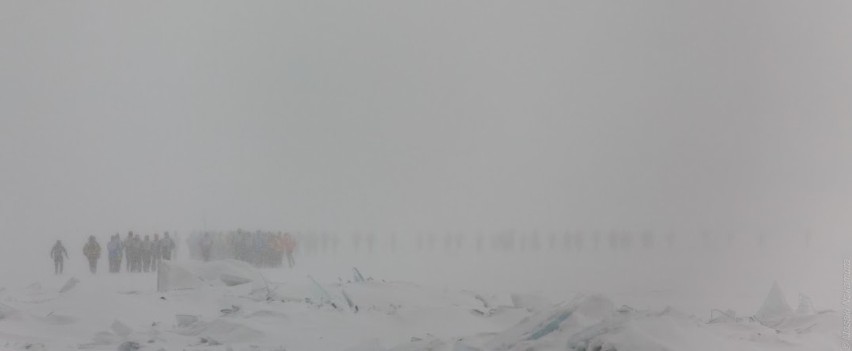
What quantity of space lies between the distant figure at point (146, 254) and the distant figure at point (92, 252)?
15 centimetres

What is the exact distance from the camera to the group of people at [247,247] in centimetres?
316

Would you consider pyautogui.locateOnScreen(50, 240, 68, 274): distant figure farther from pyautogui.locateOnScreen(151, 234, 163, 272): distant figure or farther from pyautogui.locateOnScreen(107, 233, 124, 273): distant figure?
pyautogui.locateOnScreen(151, 234, 163, 272): distant figure

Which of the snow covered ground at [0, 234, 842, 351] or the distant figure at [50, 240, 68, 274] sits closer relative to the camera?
the snow covered ground at [0, 234, 842, 351]

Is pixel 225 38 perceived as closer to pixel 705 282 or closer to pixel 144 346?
pixel 144 346

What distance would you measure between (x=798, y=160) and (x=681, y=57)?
1.58ft

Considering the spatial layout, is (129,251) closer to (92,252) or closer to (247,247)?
(92,252)

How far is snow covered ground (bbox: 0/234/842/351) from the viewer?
3111mm

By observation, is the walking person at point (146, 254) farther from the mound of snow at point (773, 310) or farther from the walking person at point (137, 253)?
the mound of snow at point (773, 310)

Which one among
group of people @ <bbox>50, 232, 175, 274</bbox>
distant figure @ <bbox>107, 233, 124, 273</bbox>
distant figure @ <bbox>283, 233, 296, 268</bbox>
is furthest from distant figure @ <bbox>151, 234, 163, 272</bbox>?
distant figure @ <bbox>283, 233, 296, 268</bbox>

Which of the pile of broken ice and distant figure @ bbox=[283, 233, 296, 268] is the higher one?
distant figure @ bbox=[283, 233, 296, 268]

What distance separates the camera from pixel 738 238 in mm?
3096

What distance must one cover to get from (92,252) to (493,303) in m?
1.29

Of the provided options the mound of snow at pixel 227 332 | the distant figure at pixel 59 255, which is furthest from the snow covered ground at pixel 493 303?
the distant figure at pixel 59 255

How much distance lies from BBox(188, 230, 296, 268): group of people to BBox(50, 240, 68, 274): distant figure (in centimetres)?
42
